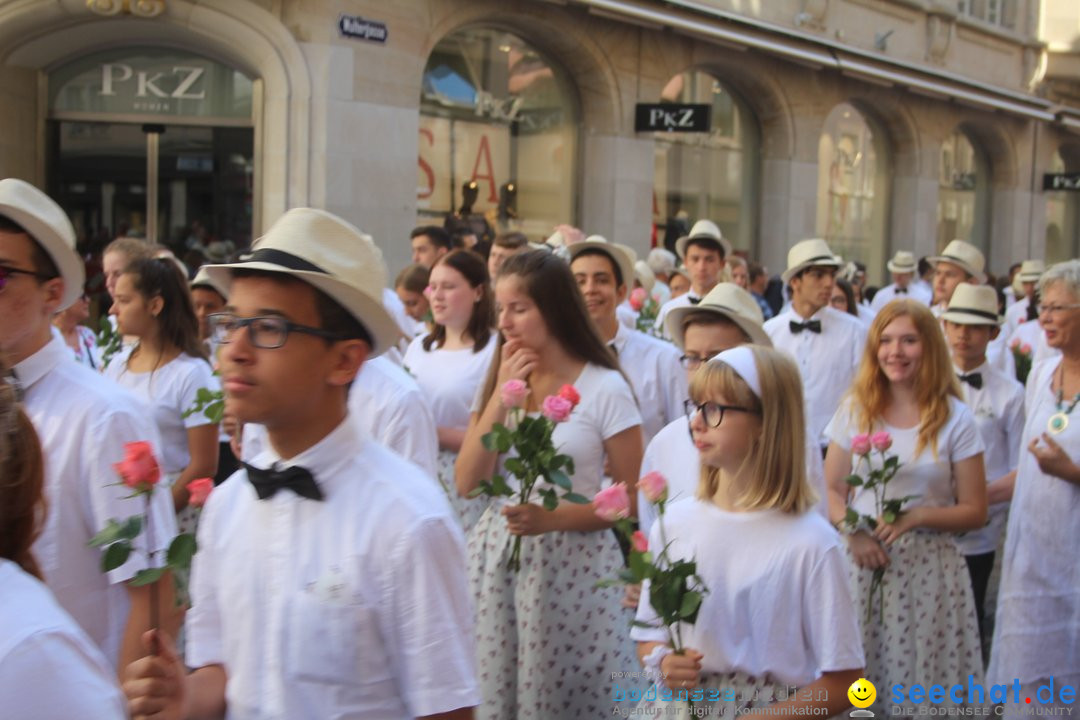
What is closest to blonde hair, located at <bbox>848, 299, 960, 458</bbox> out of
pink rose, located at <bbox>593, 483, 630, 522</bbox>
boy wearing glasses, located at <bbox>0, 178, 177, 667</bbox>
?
pink rose, located at <bbox>593, 483, 630, 522</bbox>

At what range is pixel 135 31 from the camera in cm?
1395

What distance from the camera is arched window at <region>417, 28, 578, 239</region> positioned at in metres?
16.0

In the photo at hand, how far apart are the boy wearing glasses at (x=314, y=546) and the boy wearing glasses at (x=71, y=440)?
0.45 meters

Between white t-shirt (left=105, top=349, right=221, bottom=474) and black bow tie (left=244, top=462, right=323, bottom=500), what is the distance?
3015 mm

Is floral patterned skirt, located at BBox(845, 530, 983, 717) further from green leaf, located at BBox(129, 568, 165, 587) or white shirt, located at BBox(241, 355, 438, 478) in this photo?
green leaf, located at BBox(129, 568, 165, 587)

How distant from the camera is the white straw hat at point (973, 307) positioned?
717cm

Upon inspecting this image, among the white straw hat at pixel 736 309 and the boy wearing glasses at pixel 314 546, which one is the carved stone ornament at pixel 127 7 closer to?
the white straw hat at pixel 736 309

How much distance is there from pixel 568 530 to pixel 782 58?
17.1 metres

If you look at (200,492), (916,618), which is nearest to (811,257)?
(916,618)

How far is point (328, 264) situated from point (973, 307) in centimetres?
546

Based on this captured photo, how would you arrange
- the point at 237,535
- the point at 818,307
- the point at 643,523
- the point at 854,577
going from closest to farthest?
the point at 237,535
the point at 643,523
the point at 854,577
the point at 818,307

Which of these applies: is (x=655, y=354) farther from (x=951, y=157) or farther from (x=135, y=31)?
(x=951, y=157)

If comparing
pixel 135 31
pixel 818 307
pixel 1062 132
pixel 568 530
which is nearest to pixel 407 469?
pixel 568 530

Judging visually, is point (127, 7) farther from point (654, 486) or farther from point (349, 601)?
point (349, 601)
